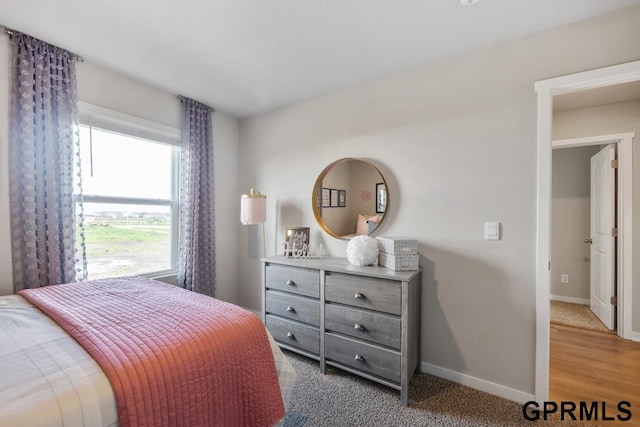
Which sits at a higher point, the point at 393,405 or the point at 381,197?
the point at 381,197

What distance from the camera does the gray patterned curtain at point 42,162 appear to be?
6.33 ft

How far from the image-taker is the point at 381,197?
245 cm

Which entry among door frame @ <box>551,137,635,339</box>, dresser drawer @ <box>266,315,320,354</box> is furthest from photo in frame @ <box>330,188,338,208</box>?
door frame @ <box>551,137,635,339</box>

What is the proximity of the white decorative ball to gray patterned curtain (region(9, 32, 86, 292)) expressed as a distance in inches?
82.4

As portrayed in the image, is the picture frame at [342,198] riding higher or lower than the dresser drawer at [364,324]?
higher

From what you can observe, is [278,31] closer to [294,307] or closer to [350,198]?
[350,198]

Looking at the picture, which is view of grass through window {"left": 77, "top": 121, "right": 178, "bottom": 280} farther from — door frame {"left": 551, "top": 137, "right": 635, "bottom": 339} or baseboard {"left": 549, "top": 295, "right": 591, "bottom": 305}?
baseboard {"left": 549, "top": 295, "right": 591, "bottom": 305}

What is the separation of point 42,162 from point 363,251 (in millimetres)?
2351

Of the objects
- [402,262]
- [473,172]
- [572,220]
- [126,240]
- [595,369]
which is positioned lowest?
[595,369]

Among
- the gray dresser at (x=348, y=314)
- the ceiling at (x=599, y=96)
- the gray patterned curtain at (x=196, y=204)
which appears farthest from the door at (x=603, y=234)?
the gray patterned curtain at (x=196, y=204)

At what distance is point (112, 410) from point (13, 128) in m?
2.10

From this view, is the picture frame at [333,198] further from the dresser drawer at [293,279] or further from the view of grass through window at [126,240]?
the view of grass through window at [126,240]

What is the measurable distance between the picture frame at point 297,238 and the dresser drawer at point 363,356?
32.4 inches

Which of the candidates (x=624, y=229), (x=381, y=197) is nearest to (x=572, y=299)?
(x=624, y=229)
